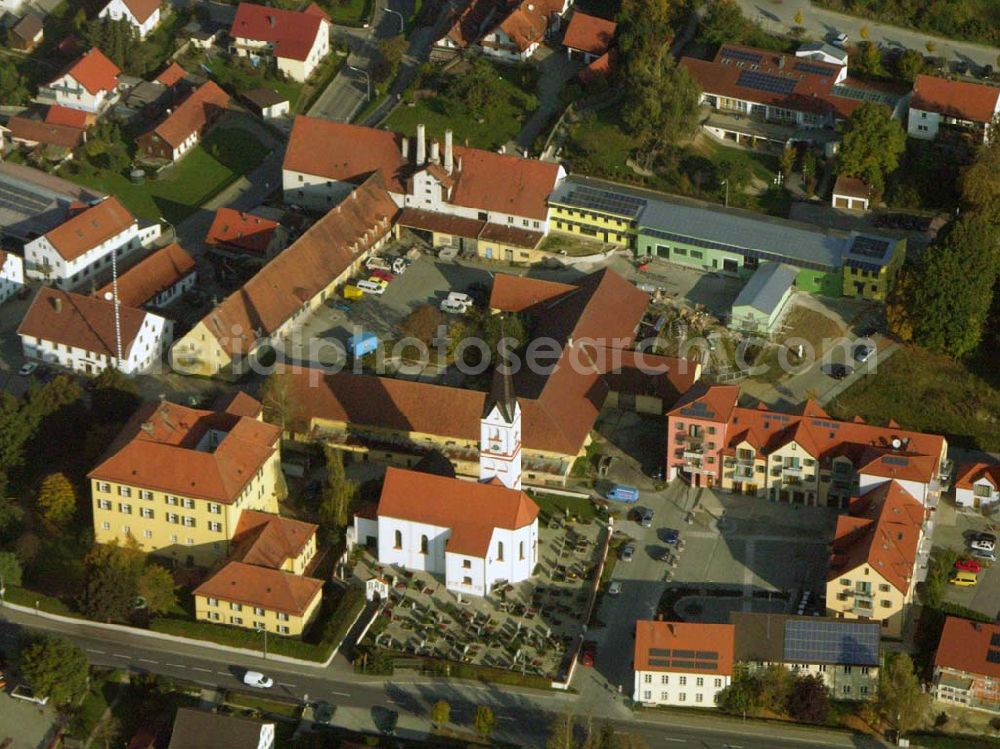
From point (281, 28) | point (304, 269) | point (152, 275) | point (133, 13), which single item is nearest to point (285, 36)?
point (281, 28)

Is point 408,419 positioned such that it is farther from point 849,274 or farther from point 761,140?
point 761,140

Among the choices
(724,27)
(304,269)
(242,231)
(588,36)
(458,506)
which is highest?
(724,27)

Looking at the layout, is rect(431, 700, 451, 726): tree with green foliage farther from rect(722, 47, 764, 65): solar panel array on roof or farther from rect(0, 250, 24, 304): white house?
rect(722, 47, 764, 65): solar panel array on roof

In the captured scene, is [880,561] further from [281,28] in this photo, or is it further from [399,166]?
[281,28]

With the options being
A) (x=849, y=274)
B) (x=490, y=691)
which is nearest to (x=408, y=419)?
(x=490, y=691)

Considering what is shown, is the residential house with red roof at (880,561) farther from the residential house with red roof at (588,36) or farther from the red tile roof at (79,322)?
the residential house with red roof at (588,36)

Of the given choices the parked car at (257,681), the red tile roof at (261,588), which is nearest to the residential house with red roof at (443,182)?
the red tile roof at (261,588)

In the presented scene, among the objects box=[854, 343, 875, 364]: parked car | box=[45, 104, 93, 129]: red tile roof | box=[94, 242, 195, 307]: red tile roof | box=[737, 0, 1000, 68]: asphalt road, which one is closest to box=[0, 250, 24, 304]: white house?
box=[94, 242, 195, 307]: red tile roof
